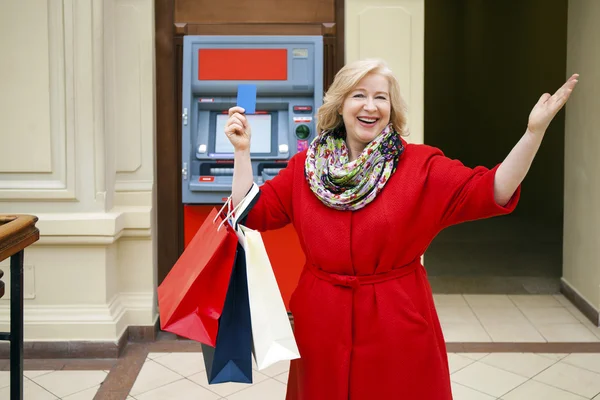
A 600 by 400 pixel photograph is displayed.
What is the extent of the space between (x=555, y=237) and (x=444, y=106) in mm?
2552

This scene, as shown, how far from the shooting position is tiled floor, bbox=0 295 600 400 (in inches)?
128

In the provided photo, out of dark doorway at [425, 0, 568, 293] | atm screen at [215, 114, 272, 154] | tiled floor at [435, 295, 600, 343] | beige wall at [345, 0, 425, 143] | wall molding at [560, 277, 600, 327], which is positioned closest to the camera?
atm screen at [215, 114, 272, 154]

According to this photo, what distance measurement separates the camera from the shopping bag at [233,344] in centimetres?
171

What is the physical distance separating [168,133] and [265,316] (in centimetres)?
259

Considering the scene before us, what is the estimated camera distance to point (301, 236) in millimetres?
1911

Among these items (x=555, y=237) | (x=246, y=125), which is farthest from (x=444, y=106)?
(x=246, y=125)

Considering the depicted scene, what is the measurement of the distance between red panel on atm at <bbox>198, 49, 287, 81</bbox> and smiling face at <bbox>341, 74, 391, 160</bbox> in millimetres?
1977

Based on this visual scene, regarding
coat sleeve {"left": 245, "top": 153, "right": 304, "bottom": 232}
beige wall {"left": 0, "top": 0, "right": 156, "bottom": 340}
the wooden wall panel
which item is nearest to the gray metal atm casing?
the wooden wall panel

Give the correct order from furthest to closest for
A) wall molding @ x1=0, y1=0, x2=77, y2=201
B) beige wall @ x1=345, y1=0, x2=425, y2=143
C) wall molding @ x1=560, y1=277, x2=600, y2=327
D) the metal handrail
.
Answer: wall molding @ x1=560, y1=277, x2=600, y2=327 < beige wall @ x1=345, y1=0, x2=425, y2=143 < wall molding @ x1=0, y1=0, x2=77, y2=201 < the metal handrail

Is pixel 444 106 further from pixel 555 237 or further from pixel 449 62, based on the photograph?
pixel 555 237

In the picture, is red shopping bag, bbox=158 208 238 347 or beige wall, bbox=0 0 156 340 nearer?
red shopping bag, bbox=158 208 238 347

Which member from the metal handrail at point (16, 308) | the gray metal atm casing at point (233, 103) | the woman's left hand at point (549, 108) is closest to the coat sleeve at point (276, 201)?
the woman's left hand at point (549, 108)

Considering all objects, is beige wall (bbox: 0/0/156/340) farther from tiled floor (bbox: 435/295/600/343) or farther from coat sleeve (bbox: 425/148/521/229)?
coat sleeve (bbox: 425/148/521/229)

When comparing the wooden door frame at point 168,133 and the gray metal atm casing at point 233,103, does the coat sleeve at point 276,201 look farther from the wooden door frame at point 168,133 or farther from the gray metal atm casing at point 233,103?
the wooden door frame at point 168,133
